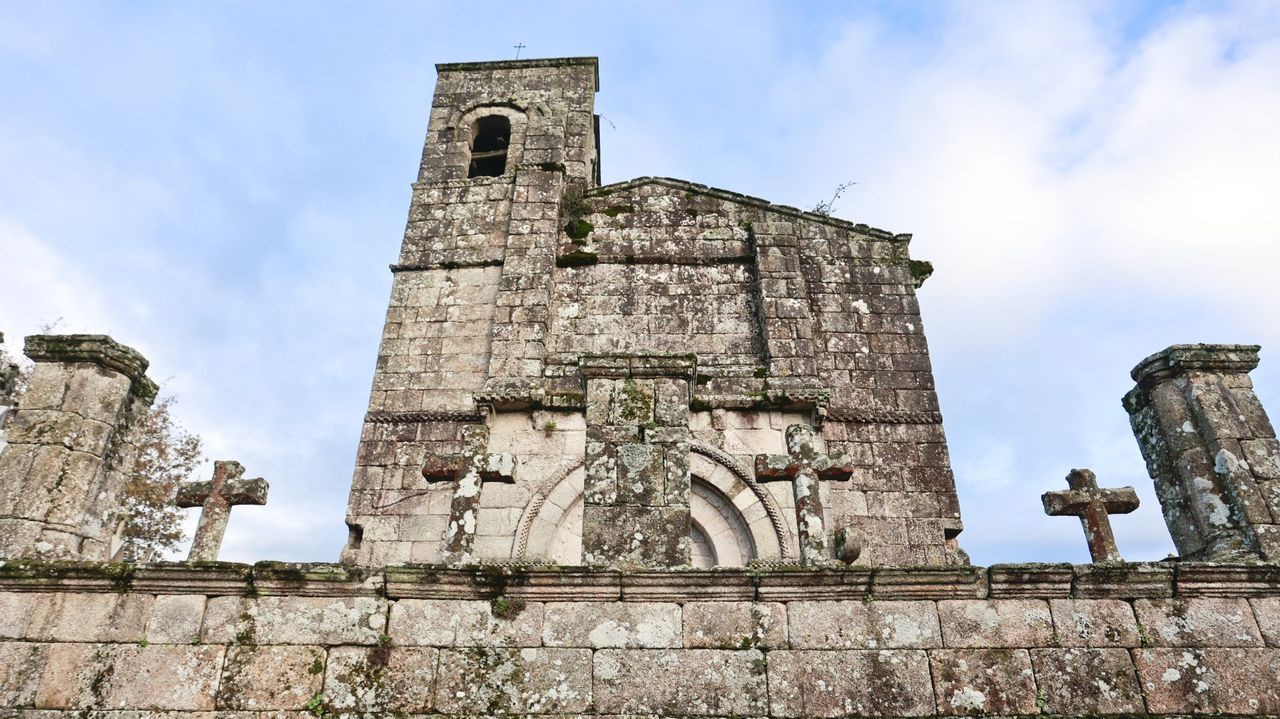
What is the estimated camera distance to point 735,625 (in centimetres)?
395

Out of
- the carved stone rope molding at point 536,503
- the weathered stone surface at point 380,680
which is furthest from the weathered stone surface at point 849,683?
the carved stone rope molding at point 536,503

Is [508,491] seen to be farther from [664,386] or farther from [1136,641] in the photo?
[1136,641]

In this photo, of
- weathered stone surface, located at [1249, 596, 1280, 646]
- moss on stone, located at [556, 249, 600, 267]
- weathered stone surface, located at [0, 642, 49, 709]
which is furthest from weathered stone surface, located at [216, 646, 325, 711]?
moss on stone, located at [556, 249, 600, 267]

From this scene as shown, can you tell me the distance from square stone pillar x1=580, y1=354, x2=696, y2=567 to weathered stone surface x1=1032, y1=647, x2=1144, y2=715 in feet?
6.20

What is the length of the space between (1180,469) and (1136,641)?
2187mm

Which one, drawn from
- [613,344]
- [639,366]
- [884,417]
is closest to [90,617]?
[639,366]

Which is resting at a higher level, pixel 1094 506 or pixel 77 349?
pixel 77 349

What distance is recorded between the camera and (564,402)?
7957 mm

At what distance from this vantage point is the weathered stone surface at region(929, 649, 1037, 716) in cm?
373

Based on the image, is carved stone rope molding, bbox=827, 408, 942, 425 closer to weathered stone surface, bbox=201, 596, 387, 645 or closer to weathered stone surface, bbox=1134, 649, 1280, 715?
weathered stone surface, bbox=1134, 649, 1280, 715

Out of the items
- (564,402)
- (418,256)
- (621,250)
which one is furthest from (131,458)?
(621,250)

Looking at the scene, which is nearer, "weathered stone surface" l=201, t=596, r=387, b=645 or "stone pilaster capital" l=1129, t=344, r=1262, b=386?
"weathered stone surface" l=201, t=596, r=387, b=645

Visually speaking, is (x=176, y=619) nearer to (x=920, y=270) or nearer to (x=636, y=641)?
(x=636, y=641)

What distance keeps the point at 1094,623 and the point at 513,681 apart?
3.01 meters
